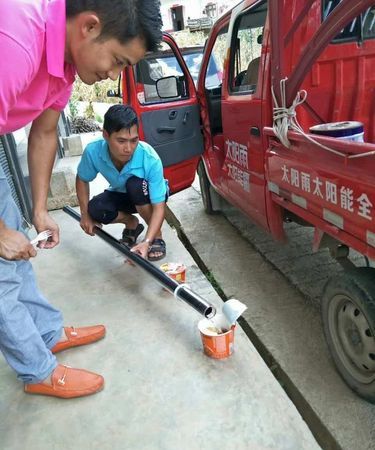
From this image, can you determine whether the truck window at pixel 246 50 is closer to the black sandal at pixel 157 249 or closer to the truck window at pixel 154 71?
the truck window at pixel 154 71

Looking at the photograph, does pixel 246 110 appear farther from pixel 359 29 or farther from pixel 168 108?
pixel 168 108

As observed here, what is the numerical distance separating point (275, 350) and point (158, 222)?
3.25 feet

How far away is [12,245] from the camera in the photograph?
122 cm

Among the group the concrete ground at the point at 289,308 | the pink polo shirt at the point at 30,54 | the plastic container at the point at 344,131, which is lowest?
the concrete ground at the point at 289,308

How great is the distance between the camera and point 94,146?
2.53 metres

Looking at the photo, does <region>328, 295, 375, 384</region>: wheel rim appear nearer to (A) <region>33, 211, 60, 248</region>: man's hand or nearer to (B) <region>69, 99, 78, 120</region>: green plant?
(A) <region>33, 211, 60, 248</region>: man's hand

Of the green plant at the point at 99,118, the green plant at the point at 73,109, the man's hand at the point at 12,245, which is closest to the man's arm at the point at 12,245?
the man's hand at the point at 12,245

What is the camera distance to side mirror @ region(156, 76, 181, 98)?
319 centimetres

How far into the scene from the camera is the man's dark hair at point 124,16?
3.29 feet

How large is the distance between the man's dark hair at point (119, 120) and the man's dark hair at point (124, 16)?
1.16 metres

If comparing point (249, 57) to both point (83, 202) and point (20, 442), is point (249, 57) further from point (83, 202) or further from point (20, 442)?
point (20, 442)

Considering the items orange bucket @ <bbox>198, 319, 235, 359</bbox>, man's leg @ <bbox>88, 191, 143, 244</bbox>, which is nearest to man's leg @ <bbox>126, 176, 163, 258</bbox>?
man's leg @ <bbox>88, 191, 143, 244</bbox>

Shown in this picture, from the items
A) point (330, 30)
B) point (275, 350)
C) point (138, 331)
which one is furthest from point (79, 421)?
point (330, 30)

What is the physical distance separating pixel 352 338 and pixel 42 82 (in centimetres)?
162
